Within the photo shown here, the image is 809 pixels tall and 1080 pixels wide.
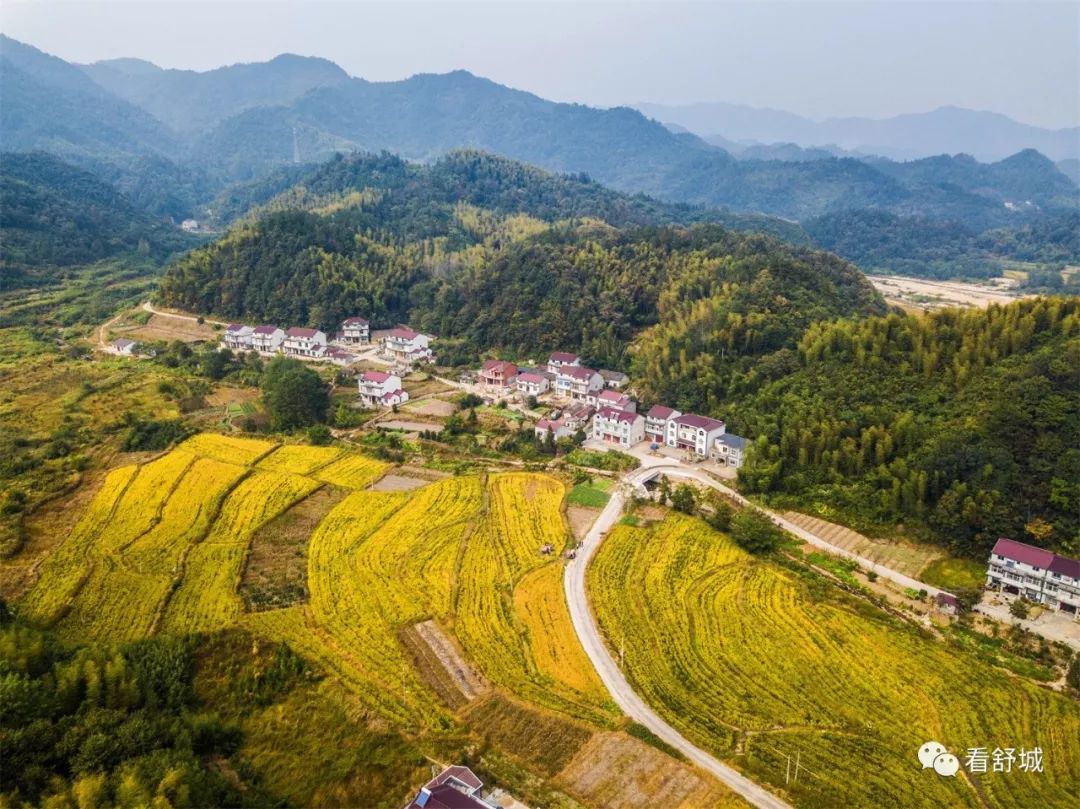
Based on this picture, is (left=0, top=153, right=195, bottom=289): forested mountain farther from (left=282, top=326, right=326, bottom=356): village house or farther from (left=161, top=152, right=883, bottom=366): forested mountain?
(left=282, top=326, right=326, bottom=356): village house

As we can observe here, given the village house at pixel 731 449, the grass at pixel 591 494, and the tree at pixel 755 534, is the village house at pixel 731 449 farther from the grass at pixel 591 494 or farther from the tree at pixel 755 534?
the tree at pixel 755 534

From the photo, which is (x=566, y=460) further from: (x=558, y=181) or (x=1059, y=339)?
(x=558, y=181)

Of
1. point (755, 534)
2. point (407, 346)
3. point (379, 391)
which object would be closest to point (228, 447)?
point (379, 391)

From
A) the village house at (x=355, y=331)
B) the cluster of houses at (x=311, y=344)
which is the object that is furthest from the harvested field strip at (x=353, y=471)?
the village house at (x=355, y=331)

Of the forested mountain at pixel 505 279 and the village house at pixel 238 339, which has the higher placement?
the forested mountain at pixel 505 279

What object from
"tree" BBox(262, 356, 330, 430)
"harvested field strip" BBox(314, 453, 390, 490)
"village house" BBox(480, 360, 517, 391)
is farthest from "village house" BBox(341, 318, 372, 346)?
"harvested field strip" BBox(314, 453, 390, 490)

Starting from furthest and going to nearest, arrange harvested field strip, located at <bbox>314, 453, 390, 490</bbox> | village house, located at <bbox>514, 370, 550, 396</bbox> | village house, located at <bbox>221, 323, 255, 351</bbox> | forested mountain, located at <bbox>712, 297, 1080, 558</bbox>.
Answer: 1. village house, located at <bbox>221, 323, 255, 351</bbox>
2. village house, located at <bbox>514, 370, 550, 396</bbox>
3. harvested field strip, located at <bbox>314, 453, 390, 490</bbox>
4. forested mountain, located at <bbox>712, 297, 1080, 558</bbox>
